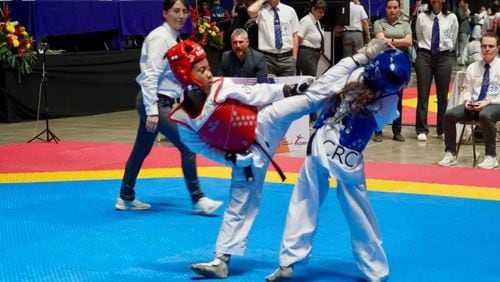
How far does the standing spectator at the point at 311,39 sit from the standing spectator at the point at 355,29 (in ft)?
4.79

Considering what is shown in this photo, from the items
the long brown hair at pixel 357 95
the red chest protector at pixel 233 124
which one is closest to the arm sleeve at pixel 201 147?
the red chest protector at pixel 233 124

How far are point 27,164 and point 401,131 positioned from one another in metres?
5.26

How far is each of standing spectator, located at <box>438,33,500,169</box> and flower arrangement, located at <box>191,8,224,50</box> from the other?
21.7ft

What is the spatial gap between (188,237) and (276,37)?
5731 millimetres

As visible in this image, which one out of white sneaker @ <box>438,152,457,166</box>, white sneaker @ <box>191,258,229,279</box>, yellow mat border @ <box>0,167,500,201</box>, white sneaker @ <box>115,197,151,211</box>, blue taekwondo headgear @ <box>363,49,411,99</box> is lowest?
white sneaker @ <box>438,152,457,166</box>

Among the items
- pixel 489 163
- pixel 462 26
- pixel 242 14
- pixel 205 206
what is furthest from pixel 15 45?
pixel 462 26

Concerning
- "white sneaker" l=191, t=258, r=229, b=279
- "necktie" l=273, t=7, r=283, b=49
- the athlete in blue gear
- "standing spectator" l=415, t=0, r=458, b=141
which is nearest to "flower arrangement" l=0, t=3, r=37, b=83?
"necktie" l=273, t=7, r=283, b=49

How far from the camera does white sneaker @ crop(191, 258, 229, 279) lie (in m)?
4.76

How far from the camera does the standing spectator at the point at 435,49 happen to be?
10422 millimetres

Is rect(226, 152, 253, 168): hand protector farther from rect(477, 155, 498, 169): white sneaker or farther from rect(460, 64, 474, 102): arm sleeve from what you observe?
rect(460, 64, 474, 102): arm sleeve

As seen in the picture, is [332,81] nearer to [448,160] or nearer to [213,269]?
[213,269]

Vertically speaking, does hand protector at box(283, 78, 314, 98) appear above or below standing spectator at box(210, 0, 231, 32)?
above

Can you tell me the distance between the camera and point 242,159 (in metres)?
4.71

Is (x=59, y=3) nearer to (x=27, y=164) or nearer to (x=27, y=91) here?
(x=27, y=91)
